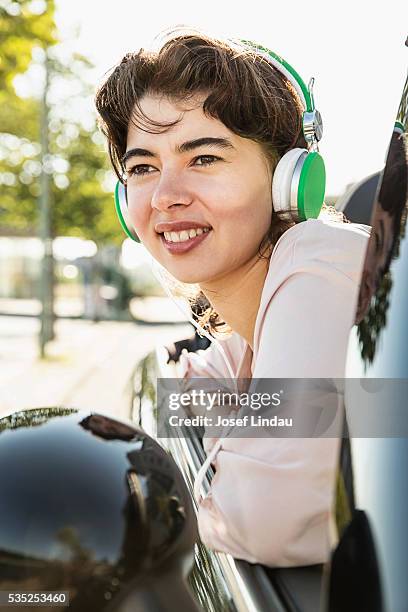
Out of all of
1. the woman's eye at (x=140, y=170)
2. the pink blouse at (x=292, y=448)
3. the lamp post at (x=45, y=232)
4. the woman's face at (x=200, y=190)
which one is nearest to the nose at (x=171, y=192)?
the woman's face at (x=200, y=190)

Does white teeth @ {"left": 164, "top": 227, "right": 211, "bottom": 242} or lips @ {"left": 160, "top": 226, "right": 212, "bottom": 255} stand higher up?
white teeth @ {"left": 164, "top": 227, "right": 211, "bottom": 242}

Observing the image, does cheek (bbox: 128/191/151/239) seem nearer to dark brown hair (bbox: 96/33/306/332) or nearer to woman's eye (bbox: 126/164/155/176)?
woman's eye (bbox: 126/164/155/176)

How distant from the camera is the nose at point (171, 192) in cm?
185

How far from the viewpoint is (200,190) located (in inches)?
72.8

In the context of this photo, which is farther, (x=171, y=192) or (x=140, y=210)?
(x=140, y=210)

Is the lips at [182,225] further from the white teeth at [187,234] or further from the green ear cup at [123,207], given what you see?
the green ear cup at [123,207]

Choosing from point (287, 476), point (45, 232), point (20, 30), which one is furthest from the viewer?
point (45, 232)

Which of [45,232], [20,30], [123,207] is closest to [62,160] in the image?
[45,232]

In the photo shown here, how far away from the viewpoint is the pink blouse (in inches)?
44.3

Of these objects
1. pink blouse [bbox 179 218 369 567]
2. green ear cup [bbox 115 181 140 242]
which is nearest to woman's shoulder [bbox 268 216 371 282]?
pink blouse [bbox 179 218 369 567]

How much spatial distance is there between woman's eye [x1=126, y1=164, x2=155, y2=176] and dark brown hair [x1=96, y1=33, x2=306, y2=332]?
0.10 m

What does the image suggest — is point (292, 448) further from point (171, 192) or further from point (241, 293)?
Answer: point (241, 293)

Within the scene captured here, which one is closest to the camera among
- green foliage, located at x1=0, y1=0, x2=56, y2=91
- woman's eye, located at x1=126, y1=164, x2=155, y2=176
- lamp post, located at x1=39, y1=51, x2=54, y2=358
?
woman's eye, located at x1=126, y1=164, x2=155, y2=176

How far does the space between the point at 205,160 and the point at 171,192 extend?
0.12 m
